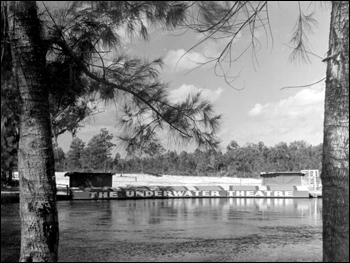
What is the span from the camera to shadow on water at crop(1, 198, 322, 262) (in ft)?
27.2

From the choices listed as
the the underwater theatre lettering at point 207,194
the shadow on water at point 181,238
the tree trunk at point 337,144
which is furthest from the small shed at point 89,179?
the tree trunk at point 337,144

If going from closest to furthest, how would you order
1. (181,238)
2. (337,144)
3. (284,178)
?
(337,144) → (181,238) → (284,178)

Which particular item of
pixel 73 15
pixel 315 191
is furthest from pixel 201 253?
pixel 315 191

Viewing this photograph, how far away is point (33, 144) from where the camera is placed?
3047 mm

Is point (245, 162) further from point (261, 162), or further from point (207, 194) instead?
point (207, 194)

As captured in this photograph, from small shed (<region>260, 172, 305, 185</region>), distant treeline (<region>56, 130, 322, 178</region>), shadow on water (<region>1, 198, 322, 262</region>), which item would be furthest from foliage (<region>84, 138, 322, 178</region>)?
shadow on water (<region>1, 198, 322, 262</region>)

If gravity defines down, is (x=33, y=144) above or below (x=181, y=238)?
above

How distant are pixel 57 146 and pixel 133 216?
40.4 feet

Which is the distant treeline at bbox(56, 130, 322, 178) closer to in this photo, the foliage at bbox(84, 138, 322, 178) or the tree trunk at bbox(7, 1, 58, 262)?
the foliage at bbox(84, 138, 322, 178)

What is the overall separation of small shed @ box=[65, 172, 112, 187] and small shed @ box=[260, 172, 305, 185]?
38.7 ft

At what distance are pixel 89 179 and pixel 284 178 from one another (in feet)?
44.6

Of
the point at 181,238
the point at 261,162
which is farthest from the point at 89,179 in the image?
the point at 261,162

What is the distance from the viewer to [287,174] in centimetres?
3064

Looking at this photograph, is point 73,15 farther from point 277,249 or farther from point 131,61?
point 277,249
